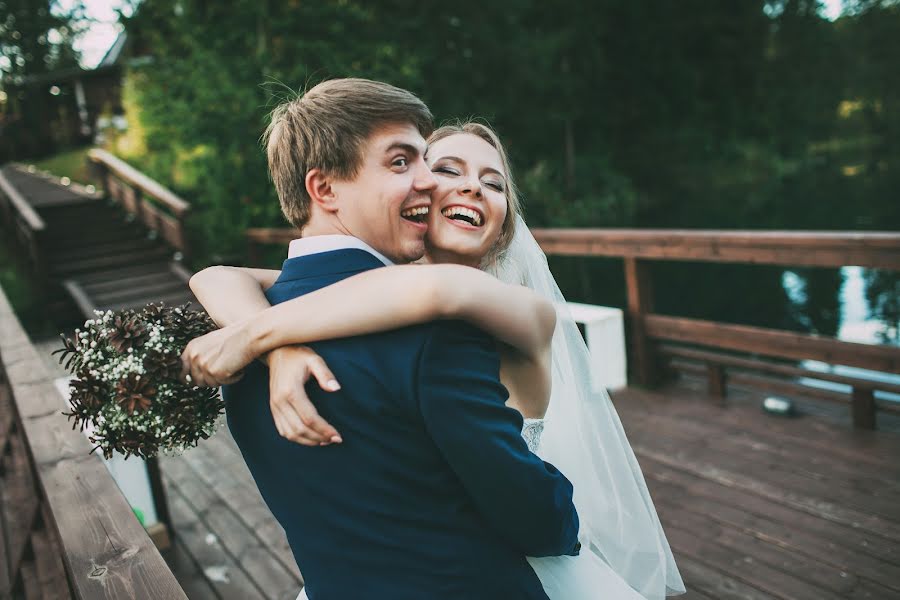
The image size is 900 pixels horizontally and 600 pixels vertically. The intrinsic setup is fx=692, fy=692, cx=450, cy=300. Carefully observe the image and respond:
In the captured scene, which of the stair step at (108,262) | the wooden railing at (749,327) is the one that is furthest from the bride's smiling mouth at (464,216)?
the stair step at (108,262)

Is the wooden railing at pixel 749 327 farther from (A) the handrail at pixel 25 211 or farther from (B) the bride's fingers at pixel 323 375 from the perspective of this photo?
(A) the handrail at pixel 25 211

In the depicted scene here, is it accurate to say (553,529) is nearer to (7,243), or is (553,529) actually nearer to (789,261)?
(789,261)

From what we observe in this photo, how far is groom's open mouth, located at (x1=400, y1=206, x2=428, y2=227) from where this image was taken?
1230 millimetres

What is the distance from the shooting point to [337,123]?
114 cm

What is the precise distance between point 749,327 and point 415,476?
151 inches

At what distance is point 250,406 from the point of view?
1.17 metres

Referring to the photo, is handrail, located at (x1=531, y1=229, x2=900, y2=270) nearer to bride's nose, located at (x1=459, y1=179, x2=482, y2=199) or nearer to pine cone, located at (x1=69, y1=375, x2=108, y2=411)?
bride's nose, located at (x1=459, y1=179, x2=482, y2=199)

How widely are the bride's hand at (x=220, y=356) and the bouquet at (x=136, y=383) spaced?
0.18 ft

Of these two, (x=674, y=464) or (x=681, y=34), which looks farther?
(x=681, y=34)

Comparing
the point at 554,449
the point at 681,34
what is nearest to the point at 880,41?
the point at 681,34

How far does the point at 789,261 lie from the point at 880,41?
42.9 metres

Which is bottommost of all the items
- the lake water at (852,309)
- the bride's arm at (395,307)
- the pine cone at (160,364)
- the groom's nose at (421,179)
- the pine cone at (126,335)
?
the lake water at (852,309)

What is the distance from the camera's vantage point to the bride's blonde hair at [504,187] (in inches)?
77.5

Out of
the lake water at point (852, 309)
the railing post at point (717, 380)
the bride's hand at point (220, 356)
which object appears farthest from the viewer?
the lake water at point (852, 309)
